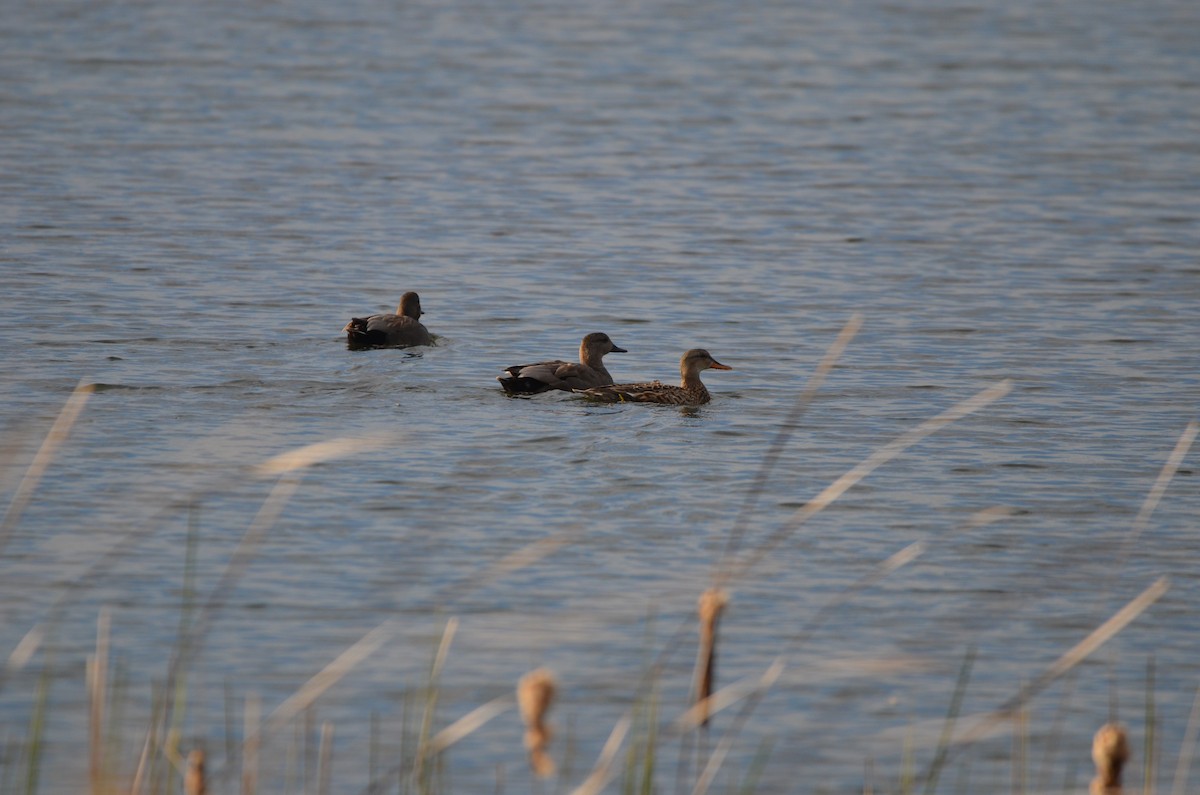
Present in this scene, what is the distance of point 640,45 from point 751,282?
18.7m

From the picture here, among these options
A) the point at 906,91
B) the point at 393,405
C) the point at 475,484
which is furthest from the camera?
the point at 906,91

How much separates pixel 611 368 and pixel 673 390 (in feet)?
5.66

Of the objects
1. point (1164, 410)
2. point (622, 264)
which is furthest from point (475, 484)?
point (622, 264)

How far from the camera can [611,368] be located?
13.5 meters

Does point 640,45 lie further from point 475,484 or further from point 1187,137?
point 475,484

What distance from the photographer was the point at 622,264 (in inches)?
679

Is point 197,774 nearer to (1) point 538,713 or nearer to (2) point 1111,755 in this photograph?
(1) point 538,713

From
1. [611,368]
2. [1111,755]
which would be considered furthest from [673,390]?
[1111,755]

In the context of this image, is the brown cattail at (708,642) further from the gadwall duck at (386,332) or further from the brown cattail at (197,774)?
the gadwall duck at (386,332)

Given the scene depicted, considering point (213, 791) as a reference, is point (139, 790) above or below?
above

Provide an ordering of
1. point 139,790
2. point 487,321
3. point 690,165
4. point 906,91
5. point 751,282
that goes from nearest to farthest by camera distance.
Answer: point 139,790 → point 487,321 → point 751,282 → point 690,165 → point 906,91

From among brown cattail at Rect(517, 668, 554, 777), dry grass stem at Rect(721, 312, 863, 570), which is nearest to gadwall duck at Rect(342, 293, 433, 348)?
dry grass stem at Rect(721, 312, 863, 570)

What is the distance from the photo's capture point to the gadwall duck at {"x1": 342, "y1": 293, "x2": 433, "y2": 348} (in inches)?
510

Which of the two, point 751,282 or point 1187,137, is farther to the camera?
point 1187,137
